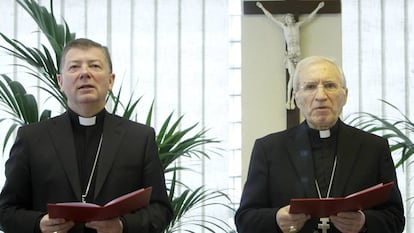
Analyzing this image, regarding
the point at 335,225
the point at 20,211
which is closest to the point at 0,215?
the point at 20,211

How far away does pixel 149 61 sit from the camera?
542cm

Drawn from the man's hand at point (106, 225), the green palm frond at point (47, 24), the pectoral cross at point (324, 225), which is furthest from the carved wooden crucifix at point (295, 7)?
the man's hand at point (106, 225)

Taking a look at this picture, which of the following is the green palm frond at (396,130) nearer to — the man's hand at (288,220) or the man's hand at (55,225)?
the man's hand at (288,220)

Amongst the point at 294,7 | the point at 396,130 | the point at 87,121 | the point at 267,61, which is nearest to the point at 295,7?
the point at 294,7

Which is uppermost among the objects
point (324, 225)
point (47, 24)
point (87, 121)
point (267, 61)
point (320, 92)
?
point (47, 24)

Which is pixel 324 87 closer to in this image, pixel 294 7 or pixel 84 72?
pixel 84 72

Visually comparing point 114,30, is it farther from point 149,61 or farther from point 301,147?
point 301,147

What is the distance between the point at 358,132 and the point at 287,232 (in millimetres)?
606

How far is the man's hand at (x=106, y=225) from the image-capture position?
2441mm

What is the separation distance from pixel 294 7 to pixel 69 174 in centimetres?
311

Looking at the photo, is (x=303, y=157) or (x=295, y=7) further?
(x=295, y=7)

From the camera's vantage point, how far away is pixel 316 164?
2914 mm

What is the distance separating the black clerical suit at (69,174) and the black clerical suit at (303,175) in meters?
0.37

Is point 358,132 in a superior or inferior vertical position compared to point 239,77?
inferior
